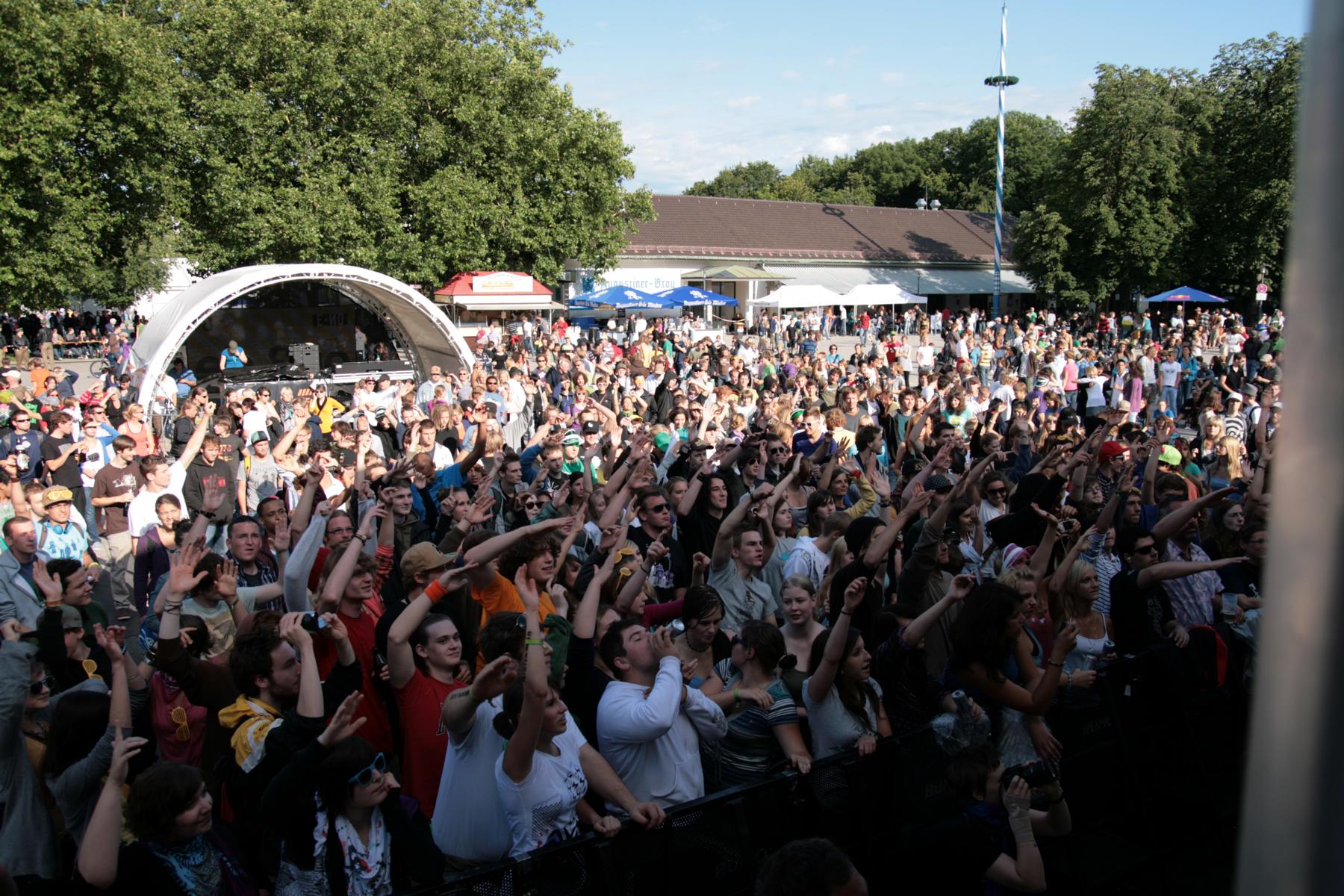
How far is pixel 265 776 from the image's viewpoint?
337cm

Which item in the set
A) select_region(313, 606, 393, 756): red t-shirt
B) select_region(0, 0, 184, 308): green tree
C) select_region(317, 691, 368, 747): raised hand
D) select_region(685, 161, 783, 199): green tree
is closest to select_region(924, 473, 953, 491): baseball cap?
select_region(313, 606, 393, 756): red t-shirt

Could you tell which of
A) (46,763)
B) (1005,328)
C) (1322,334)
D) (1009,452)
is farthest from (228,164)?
(1322,334)

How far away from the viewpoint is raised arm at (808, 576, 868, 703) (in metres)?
3.85

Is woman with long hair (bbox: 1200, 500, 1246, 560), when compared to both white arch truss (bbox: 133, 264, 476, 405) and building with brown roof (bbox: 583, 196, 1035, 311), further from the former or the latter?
building with brown roof (bbox: 583, 196, 1035, 311)

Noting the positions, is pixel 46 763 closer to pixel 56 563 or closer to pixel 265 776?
pixel 265 776

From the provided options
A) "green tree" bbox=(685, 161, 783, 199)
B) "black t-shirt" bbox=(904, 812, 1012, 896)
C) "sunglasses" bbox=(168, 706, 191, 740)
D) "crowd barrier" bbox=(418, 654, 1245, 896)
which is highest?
"green tree" bbox=(685, 161, 783, 199)

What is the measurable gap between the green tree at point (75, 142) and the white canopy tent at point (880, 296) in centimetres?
2496

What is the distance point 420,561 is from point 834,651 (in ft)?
6.36

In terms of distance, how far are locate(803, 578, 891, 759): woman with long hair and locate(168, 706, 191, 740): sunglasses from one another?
2.50 meters

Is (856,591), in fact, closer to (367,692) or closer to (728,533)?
(728,533)

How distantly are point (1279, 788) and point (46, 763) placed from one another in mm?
4138

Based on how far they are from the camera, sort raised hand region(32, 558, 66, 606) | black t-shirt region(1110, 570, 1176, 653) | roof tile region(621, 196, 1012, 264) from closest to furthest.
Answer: raised hand region(32, 558, 66, 606), black t-shirt region(1110, 570, 1176, 653), roof tile region(621, 196, 1012, 264)

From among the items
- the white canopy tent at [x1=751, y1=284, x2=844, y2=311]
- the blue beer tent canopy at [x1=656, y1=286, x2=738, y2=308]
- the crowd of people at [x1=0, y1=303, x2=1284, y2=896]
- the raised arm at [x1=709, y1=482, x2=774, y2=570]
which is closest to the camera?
the crowd of people at [x1=0, y1=303, x2=1284, y2=896]

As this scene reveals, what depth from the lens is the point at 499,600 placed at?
16.5ft
